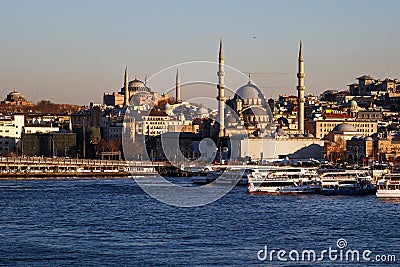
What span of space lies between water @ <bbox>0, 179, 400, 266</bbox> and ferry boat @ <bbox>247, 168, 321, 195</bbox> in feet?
5.17

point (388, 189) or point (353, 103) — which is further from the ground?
point (353, 103)

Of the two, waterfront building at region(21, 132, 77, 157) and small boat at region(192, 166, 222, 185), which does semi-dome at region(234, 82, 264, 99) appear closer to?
waterfront building at region(21, 132, 77, 157)

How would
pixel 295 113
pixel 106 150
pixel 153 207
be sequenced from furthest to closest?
pixel 295 113, pixel 106 150, pixel 153 207

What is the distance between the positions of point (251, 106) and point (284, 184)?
19.8 meters

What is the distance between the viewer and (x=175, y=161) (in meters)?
33.2

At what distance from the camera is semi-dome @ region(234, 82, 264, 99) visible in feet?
136

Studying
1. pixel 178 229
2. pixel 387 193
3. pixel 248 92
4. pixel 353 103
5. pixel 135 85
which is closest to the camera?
pixel 178 229

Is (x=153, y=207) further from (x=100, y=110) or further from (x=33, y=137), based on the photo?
(x=100, y=110)

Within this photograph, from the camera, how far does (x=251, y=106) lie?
40.8m

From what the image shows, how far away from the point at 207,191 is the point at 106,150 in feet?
49.4

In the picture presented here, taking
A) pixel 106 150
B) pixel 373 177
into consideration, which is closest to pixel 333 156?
pixel 106 150

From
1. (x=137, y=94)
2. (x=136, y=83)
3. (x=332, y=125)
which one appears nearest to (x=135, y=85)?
(x=136, y=83)

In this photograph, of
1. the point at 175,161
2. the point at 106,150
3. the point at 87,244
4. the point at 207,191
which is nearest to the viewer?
Answer: the point at 87,244

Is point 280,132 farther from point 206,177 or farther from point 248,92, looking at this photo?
point 206,177
